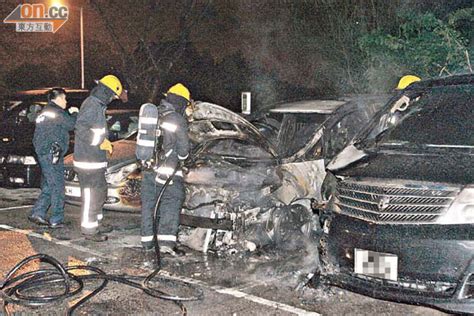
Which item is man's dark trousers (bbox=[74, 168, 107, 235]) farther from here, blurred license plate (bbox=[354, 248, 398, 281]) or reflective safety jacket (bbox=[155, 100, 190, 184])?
blurred license plate (bbox=[354, 248, 398, 281])

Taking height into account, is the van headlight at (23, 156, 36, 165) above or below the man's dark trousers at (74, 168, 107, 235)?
above

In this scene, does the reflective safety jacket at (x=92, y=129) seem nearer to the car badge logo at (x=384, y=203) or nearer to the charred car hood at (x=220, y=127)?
the charred car hood at (x=220, y=127)

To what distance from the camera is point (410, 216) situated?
408cm

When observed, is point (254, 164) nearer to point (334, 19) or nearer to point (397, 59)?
point (397, 59)

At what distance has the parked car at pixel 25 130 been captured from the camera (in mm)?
9898

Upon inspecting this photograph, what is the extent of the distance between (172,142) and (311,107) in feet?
6.10

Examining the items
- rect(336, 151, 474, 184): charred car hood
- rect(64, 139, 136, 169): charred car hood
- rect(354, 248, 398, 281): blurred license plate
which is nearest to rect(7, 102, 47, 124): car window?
rect(64, 139, 136, 169): charred car hood

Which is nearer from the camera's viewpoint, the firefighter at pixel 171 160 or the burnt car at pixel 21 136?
the firefighter at pixel 171 160

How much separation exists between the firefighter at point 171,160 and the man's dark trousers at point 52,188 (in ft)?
5.92

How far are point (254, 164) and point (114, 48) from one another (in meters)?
18.0

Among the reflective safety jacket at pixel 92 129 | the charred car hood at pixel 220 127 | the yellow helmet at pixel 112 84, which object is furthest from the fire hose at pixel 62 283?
the yellow helmet at pixel 112 84

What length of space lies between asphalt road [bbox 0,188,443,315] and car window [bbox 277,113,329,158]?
128cm

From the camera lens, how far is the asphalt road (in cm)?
484

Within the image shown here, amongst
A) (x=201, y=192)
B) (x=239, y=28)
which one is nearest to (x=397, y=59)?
(x=201, y=192)
